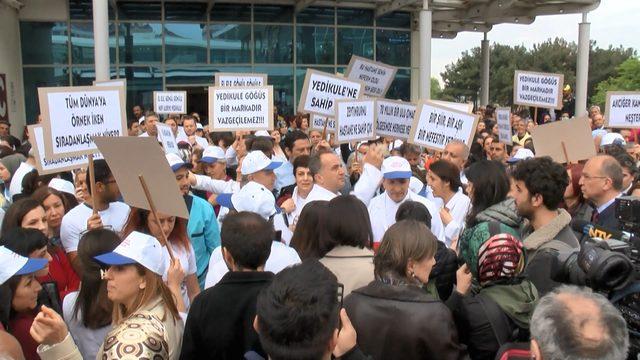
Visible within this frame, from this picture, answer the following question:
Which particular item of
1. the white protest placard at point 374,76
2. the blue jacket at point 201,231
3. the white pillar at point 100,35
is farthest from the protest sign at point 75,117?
the white pillar at point 100,35

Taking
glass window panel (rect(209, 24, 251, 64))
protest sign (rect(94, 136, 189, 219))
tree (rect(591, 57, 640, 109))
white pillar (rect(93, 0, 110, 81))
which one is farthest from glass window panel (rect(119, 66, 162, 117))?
tree (rect(591, 57, 640, 109))

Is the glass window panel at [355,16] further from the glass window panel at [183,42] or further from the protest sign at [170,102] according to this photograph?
the protest sign at [170,102]

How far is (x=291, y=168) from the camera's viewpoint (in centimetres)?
760

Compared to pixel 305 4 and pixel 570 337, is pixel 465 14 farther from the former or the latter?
pixel 570 337

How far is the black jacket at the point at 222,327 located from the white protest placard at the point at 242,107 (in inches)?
213

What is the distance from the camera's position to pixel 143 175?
417 cm

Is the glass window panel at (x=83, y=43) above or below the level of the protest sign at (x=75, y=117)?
above

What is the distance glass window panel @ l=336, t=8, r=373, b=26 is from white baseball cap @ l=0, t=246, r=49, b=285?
2183cm

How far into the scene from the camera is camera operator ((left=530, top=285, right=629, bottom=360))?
2.07 m

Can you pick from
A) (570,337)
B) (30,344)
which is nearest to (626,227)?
(570,337)

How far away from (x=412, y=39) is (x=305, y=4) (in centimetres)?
501

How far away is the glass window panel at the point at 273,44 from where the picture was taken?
2355 cm

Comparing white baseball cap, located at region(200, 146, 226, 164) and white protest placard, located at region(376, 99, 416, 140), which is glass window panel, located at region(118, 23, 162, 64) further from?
white baseball cap, located at region(200, 146, 226, 164)

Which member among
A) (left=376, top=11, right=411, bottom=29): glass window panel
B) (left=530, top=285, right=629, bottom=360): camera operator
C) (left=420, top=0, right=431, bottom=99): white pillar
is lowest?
(left=530, top=285, right=629, bottom=360): camera operator
